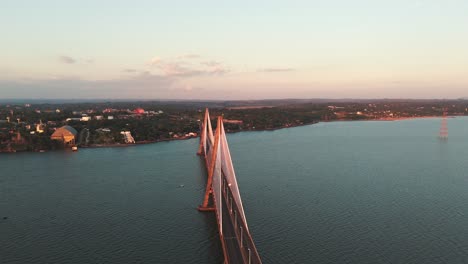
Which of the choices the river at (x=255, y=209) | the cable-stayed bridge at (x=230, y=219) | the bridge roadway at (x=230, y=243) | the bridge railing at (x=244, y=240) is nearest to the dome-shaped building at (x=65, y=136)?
the river at (x=255, y=209)

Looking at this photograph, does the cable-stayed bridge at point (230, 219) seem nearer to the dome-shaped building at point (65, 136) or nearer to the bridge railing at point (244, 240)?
the bridge railing at point (244, 240)

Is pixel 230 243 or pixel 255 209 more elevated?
pixel 230 243

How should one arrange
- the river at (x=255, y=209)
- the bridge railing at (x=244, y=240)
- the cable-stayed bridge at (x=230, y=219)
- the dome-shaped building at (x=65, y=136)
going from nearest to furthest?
the bridge railing at (x=244, y=240) < the cable-stayed bridge at (x=230, y=219) < the river at (x=255, y=209) < the dome-shaped building at (x=65, y=136)

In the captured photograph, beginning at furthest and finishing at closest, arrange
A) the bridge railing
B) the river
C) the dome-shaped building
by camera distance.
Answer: the dome-shaped building
the river
the bridge railing

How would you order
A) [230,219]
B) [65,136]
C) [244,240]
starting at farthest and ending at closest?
[65,136] → [230,219] → [244,240]

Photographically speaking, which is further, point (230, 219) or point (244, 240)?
point (230, 219)

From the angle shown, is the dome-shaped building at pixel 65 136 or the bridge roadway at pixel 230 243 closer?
the bridge roadway at pixel 230 243

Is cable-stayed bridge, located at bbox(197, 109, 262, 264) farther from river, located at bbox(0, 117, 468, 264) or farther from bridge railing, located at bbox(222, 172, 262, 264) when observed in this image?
river, located at bbox(0, 117, 468, 264)

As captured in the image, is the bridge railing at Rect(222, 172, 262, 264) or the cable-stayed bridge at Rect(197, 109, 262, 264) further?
the cable-stayed bridge at Rect(197, 109, 262, 264)

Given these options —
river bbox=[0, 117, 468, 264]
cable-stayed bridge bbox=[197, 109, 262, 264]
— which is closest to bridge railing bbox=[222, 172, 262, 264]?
cable-stayed bridge bbox=[197, 109, 262, 264]

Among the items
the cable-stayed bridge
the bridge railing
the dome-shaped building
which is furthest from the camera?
the dome-shaped building

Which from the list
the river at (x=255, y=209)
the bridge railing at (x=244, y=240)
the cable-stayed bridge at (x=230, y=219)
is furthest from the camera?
the river at (x=255, y=209)

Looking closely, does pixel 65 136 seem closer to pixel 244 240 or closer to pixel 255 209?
pixel 255 209

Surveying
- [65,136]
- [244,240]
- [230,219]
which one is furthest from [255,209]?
[65,136]
